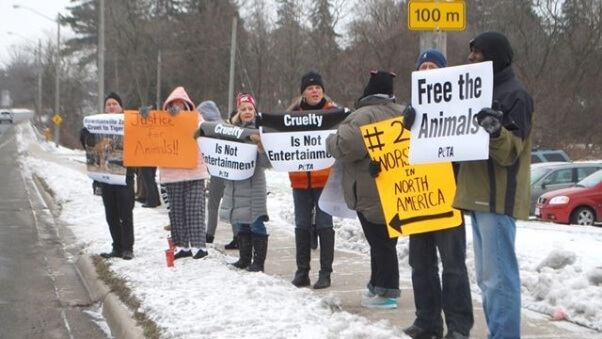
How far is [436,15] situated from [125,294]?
468 centimetres

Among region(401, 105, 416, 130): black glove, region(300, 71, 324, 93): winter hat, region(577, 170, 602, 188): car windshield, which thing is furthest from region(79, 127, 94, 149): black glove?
region(577, 170, 602, 188): car windshield

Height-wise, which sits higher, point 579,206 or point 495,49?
point 495,49

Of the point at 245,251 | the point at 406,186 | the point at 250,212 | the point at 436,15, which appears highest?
the point at 436,15

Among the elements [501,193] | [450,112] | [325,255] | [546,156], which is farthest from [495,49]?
[546,156]

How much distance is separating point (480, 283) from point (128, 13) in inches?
2610

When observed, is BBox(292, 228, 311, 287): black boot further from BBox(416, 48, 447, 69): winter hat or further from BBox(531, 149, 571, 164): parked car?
BBox(531, 149, 571, 164): parked car

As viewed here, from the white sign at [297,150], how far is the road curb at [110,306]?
6.72ft

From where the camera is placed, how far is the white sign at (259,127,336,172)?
7.54 metres

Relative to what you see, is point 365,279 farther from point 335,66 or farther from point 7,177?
point 335,66

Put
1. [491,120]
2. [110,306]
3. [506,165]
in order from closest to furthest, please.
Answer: [491,120], [506,165], [110,306]

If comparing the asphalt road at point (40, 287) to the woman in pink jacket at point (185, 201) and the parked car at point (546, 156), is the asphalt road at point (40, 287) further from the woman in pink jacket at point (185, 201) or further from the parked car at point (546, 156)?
the parked car at point (546, 156)

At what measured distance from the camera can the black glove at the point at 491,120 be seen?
4.26 m

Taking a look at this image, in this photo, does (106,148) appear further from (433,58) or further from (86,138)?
(433,58)

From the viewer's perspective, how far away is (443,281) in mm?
5453
